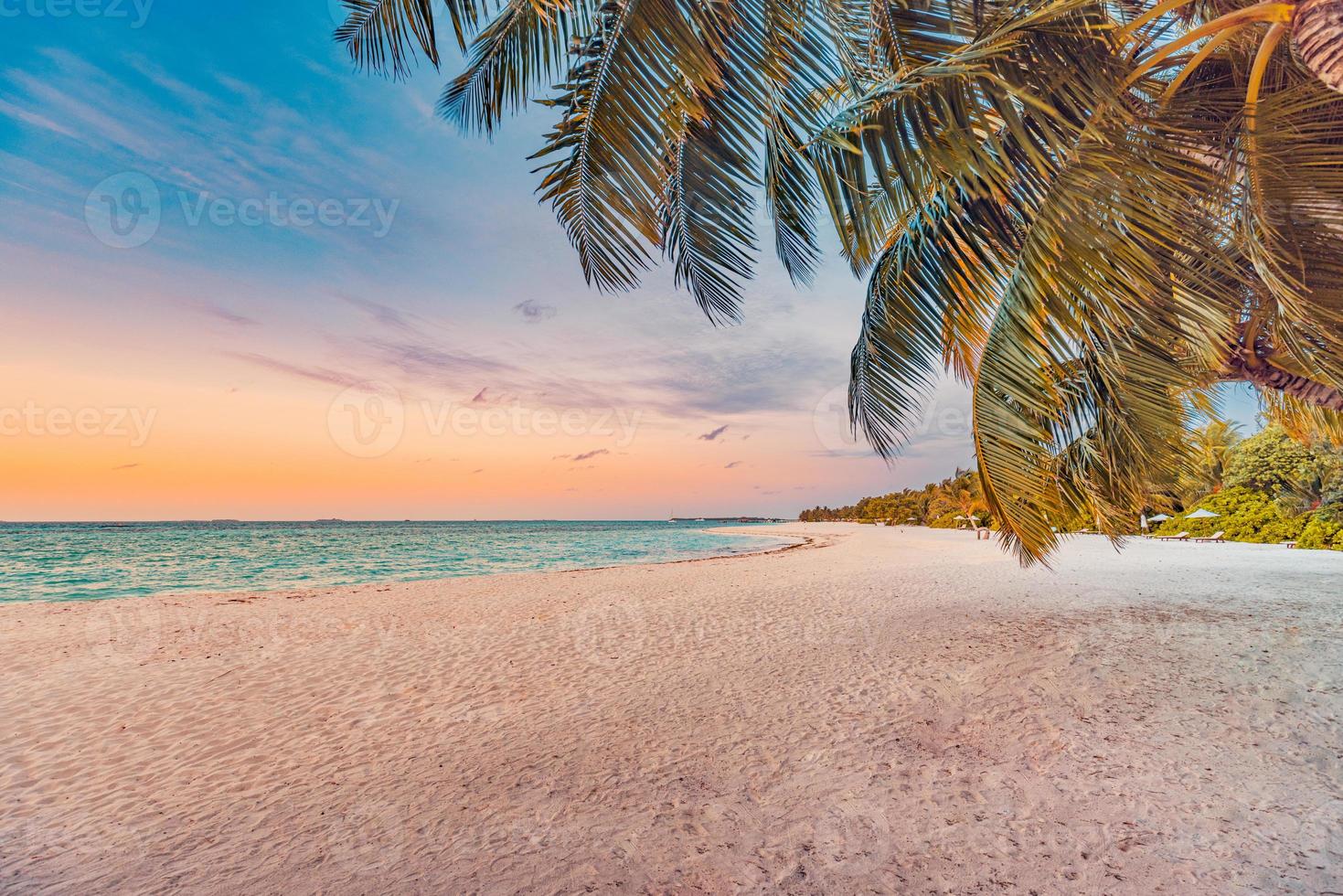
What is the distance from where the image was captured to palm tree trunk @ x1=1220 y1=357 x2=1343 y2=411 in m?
4.15

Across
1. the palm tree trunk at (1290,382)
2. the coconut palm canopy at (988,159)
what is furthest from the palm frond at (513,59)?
the palm tree trunk at (1290,382)

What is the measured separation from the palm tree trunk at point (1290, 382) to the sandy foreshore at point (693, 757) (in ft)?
7.28

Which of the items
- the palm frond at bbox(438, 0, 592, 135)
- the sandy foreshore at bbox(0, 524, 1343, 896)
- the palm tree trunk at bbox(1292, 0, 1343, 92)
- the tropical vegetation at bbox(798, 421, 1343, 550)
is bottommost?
the sandy foreshore at bbox(0, 524, 1343, 896)

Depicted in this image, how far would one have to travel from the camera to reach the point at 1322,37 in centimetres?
212

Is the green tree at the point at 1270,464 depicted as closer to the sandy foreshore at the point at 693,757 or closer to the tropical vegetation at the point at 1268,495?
the tropical vegetation at the point at 1268,495

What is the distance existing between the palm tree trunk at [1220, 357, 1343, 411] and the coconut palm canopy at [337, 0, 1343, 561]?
39 millimetres

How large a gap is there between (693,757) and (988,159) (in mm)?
3680

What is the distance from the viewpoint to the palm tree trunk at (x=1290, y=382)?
4148mm

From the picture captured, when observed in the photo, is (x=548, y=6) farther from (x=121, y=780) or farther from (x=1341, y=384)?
(x=121, y=780)

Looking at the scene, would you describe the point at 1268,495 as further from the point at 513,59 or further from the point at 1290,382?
the point at 513,59

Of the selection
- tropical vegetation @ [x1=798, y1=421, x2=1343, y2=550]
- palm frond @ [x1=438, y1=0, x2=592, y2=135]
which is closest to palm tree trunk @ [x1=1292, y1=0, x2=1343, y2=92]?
palm frond @ [x1=438, y1=0, x2=592, y2=135]

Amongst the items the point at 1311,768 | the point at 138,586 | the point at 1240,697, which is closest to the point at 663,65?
the point at 1311,768

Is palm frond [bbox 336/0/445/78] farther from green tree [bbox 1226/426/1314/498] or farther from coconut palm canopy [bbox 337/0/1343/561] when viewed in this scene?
green tree [bbox 1226/426/1314/498]

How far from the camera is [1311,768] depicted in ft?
10.9
